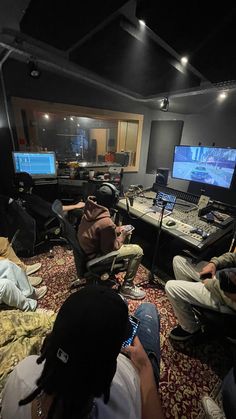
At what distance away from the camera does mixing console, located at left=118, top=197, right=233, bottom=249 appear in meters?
1.60

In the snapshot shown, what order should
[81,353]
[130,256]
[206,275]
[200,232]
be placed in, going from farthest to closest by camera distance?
1. [130,256]
2. [200,232]
3. [206,275]
4. [81,353]

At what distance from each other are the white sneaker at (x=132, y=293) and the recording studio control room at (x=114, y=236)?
0.03ft

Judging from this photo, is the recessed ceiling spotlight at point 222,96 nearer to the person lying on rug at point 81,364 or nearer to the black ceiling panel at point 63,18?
the black ceiling panel at point 63,18

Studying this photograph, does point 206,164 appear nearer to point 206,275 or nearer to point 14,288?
point 206,275

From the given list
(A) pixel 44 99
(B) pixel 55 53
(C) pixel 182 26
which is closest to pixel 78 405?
(C) pixel 182 26

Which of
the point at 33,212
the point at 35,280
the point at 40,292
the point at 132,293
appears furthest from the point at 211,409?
the point at 33,212

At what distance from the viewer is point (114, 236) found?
5.16 feet

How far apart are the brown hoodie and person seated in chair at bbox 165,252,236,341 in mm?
572

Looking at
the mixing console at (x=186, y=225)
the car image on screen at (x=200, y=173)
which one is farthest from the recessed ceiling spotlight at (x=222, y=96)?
the mixing console at (x=186, y=225)

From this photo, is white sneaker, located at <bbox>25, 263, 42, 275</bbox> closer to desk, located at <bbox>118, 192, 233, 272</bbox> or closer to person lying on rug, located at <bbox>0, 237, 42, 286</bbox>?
person lying on rug, located at <bbox>0, 237, 42, 286</bbox>

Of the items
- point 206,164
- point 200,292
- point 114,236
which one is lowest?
point 200,292

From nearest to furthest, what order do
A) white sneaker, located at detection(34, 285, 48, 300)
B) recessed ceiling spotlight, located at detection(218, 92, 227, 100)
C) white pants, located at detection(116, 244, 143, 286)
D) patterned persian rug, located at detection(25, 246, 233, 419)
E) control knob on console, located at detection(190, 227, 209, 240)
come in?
patterned persian rug, located at detection(25, 246, 233, 419), control knob on console, located at detection(190, 227, 209, 240), white pants, located at detection(116, 244, 143, 286), white sneaker, located at detection(34, 285, 48, 300), recessed ceiling spotlight, located at detection(218, 92, 227, 100)

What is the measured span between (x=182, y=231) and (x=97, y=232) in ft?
2.45

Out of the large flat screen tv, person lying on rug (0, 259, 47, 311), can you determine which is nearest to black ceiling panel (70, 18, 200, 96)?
the large flat screen tv
